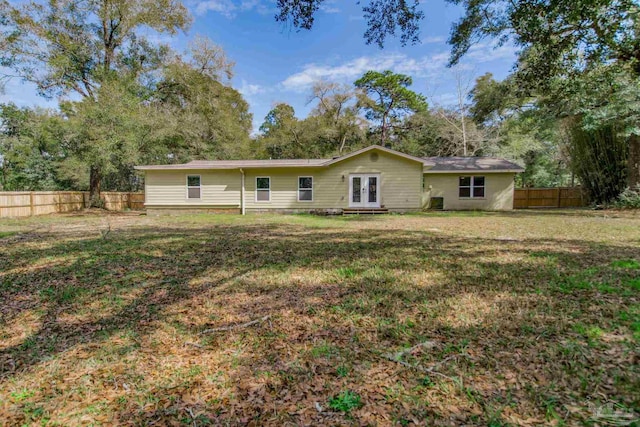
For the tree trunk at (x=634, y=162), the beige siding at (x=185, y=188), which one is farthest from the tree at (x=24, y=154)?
the tree trunk at (x=634, y=162)

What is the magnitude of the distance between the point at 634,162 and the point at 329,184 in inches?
518

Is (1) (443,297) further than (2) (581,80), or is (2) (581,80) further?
(2) (581,80)

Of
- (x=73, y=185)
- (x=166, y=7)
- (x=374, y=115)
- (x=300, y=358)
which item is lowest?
(x=300, y=358)

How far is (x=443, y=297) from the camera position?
11.4 ft

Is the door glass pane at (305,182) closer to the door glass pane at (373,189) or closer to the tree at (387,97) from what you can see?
the door glass pane at (373,189)

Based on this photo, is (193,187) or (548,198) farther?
(548,198)

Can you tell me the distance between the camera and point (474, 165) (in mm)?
16281

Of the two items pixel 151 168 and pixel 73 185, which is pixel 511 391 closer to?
pixel 151 168

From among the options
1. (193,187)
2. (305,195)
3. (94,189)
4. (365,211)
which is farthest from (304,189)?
(94,189)

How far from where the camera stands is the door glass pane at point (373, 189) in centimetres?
1464

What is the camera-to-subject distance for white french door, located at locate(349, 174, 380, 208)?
14.6m

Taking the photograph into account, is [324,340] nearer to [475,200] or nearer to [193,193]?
[193,193]

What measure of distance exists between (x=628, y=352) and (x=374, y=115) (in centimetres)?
2928

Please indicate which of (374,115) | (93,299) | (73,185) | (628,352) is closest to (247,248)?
(93,299)
